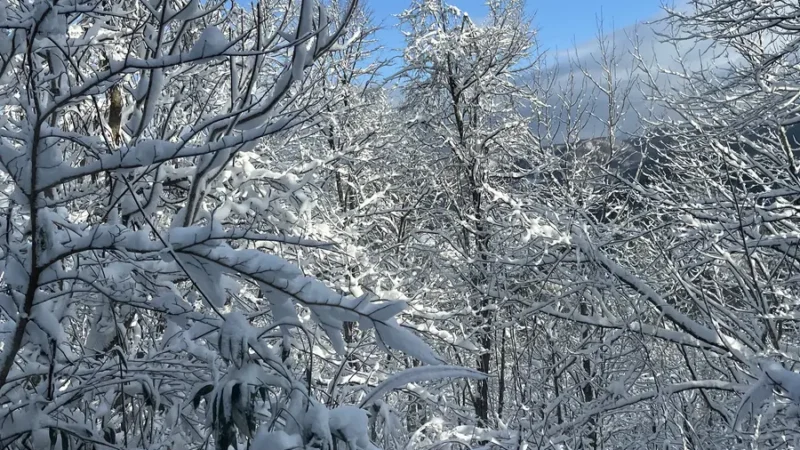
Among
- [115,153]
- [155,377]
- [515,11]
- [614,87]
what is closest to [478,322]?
[515,11]

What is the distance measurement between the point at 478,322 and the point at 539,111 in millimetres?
3972

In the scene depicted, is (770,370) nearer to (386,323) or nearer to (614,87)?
(386,323)

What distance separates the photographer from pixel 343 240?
21.6 feet

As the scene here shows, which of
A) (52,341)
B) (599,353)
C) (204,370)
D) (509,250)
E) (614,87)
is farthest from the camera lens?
(614,87)

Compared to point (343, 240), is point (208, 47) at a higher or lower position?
lower

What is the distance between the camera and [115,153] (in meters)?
1.64

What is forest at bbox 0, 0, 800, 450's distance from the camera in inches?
64.9

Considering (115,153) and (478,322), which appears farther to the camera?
(478,322)

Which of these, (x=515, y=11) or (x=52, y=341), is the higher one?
(x=515, y=11)

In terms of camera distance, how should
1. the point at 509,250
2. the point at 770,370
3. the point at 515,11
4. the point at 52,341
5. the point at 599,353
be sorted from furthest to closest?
the point at 515,11 < the point at 509,250 < the point at 599,353 < the point at 770,370 < the point at 52,341

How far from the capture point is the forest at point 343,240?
1.65 meters

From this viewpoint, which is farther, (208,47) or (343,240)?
(343,240)

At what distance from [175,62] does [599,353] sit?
16.6ft

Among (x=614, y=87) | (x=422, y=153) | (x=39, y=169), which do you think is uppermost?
(x=614, y=87)
